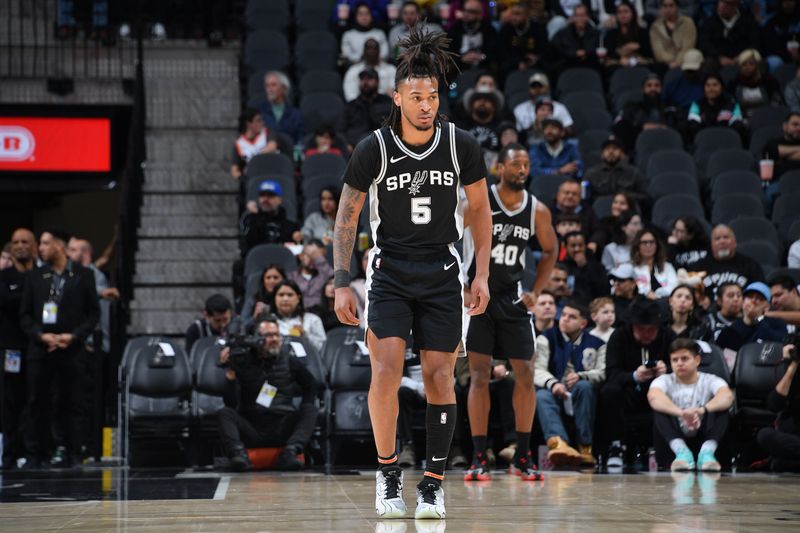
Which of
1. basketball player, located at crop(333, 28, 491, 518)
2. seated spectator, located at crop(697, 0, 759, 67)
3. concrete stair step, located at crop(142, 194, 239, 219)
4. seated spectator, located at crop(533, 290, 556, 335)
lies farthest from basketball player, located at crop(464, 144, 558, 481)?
seated spectator, located at crop(697, 0, 759, 67)

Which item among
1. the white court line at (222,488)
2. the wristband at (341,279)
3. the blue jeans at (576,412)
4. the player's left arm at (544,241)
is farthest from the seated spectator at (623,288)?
→ the wristband at (341,279)

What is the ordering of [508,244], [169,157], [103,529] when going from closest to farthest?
[103,529]
[508,244]
[169,157]

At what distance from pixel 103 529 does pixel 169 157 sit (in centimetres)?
943

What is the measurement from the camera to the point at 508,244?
7.03 meters

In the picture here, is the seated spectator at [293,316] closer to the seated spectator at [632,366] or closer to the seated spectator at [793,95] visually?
the seated spectator at [632,366]

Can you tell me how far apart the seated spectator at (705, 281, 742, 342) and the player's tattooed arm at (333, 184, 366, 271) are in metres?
5.23

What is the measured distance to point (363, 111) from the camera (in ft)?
43.8

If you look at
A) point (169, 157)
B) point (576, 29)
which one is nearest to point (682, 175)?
point (576, 29)

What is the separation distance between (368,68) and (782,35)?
5337mm

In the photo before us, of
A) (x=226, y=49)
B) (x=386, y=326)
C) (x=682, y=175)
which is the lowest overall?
(x=386, y=326)

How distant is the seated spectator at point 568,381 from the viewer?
8.82 metres

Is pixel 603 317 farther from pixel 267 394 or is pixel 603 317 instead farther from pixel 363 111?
pixel 363 111

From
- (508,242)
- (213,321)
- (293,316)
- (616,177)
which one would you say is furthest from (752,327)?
(213,321)

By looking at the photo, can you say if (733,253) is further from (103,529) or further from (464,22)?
(103,529)
